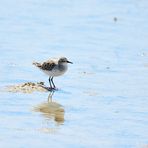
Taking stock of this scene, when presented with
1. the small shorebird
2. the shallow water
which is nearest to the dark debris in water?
the shallow water

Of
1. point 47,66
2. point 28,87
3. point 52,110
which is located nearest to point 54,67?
point 47,66

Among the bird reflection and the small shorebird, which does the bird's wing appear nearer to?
the small shorebird

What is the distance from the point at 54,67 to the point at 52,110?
210 centimetres

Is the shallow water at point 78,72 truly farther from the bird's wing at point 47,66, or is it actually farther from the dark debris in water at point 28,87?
the bird's wing at point 47,66

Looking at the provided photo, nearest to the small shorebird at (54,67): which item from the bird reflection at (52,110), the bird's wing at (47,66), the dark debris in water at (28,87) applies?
the bird's wing at (47,66)

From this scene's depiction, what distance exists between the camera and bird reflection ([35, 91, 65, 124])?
1292 cm

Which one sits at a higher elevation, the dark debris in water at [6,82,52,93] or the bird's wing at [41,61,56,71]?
the bird's wing at [41,61,56,71]

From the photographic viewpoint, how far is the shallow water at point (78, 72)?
1196cm

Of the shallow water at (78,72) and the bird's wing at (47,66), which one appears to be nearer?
the shallow water at (78,72)

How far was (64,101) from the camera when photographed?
14.0 meters

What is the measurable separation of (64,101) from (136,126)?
196 centimetres

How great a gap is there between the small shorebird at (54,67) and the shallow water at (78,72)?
0.24m

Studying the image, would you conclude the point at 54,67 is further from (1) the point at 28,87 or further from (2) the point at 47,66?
(1) the point at 28,87

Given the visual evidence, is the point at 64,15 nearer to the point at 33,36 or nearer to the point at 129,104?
the point at 33,36
